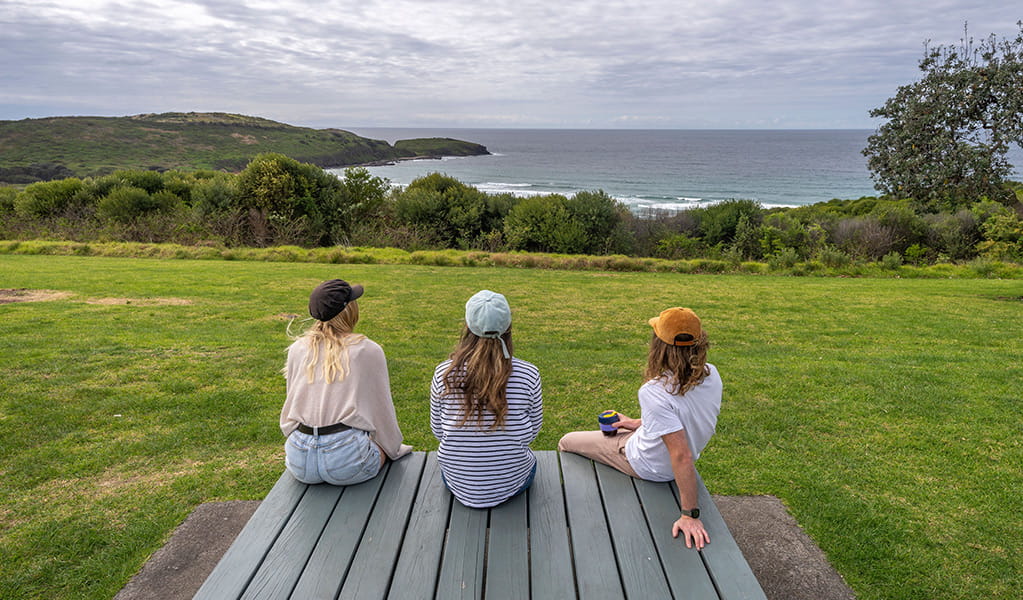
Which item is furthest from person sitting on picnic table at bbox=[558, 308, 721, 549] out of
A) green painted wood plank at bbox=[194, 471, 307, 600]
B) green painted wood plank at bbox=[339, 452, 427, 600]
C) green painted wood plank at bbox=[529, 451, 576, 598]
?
green painted wood plank at bbox=[194, 471, 307, 600]

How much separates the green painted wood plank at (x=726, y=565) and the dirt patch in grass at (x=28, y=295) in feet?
37.3

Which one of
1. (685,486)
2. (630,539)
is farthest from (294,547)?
(685,486)

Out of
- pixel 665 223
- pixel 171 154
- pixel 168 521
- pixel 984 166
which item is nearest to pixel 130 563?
pixel 168 521

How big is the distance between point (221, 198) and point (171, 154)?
71493 millimetres

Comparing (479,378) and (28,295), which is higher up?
(479,378)

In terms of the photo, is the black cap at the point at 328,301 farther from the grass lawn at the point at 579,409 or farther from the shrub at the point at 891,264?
the shrub at the point at 891,264

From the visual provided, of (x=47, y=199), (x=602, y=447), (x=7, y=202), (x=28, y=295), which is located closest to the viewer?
(x=602, y=447)

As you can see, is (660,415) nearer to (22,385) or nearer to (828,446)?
(828,446)

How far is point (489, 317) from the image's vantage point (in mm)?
2486

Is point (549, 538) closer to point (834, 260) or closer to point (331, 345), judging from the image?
point (331, 345)

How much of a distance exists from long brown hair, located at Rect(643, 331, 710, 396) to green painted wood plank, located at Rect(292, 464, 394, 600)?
4.91 feet

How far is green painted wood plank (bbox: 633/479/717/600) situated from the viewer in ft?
6.86

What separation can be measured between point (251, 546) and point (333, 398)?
2.43 feet

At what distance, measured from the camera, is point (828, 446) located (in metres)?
4.81
